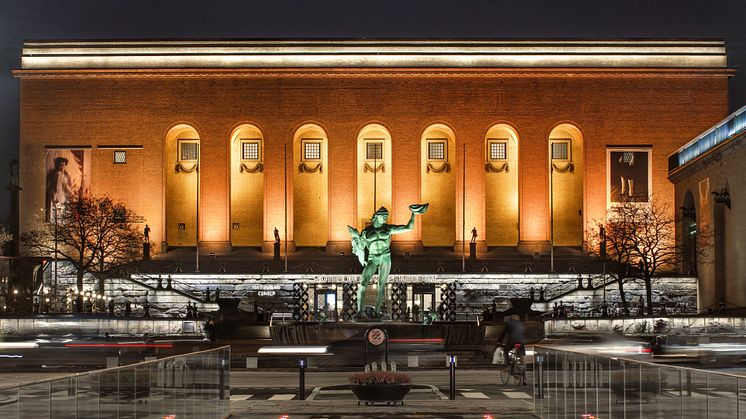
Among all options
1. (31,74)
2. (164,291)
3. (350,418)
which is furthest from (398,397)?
(31,74)

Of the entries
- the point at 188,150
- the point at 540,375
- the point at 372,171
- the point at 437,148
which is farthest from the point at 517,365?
the point at 188,150

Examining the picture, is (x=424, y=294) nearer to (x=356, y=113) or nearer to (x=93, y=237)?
(x=356, y=113)

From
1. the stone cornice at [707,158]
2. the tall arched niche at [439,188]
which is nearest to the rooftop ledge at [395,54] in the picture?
the tall arched niche at [439,188]

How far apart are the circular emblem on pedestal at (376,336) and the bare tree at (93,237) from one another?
35.6 m

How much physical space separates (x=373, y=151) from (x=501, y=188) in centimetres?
802

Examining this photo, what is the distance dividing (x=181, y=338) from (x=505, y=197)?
120ft

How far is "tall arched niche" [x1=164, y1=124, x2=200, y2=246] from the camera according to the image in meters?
72.4

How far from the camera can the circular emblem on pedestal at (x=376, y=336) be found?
23.6 metres

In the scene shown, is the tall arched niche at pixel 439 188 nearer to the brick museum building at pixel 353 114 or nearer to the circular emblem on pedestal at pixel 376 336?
the brick museum building at pixel 353 114

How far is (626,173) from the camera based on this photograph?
69.8m

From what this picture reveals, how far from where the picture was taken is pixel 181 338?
1567 inches

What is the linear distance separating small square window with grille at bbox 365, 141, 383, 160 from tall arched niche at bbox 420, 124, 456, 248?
2580 millimetres

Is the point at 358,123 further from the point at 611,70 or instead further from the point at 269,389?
the point at 269,389

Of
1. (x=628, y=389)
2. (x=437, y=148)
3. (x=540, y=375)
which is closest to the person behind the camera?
(x=628, y=389)
